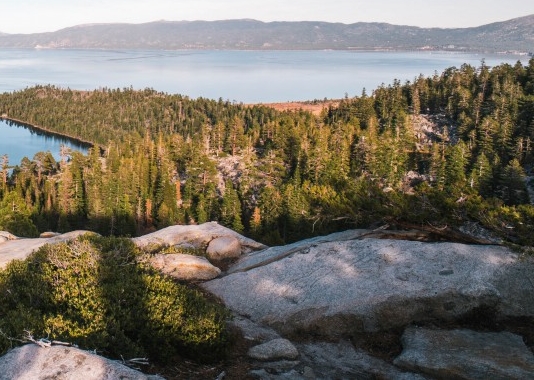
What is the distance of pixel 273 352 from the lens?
544 inches

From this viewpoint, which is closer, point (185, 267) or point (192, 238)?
point (185, 267)

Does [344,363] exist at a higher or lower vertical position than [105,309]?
lower

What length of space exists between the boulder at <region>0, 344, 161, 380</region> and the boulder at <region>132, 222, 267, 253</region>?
50.4 feet

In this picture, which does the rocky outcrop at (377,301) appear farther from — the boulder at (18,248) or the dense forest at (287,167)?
the dense forest at (287,167)

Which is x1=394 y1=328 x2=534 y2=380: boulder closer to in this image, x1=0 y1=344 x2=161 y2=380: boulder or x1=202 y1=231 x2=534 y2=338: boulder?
x1=202 y1=231 x2=534 y2=338: boulder

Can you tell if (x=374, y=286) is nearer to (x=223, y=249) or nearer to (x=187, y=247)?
(x=223, y=249)

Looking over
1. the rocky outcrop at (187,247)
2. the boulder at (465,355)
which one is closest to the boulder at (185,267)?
the rocky outcrop at (187,247)

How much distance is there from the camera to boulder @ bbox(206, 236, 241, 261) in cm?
2531

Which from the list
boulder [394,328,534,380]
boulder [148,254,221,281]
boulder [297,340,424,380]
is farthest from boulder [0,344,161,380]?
boulder [148,254,221,281]

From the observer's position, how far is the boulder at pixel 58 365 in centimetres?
964

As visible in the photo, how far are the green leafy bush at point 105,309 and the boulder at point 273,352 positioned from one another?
1021 mm

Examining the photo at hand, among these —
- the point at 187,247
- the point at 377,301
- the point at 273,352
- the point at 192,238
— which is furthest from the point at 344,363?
the point at 192,238

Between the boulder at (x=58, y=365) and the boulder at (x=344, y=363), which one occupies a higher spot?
the boulder at (x=58, y=365)

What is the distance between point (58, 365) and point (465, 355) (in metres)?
10.9
